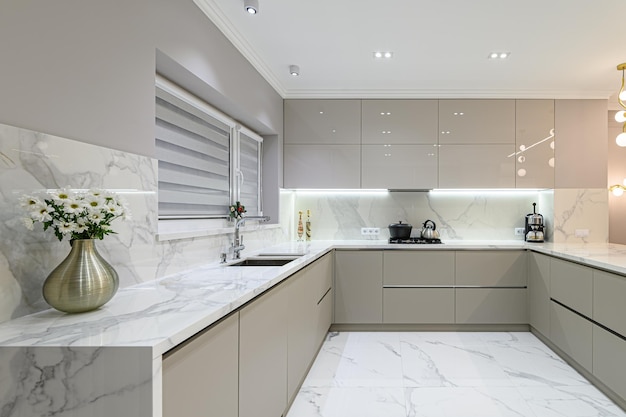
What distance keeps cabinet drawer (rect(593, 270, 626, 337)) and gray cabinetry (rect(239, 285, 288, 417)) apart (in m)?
2.02

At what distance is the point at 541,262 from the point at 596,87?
6.28 feet

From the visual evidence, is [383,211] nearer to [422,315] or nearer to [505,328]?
[422,315]

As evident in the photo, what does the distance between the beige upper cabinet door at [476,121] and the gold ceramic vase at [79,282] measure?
11.5ft

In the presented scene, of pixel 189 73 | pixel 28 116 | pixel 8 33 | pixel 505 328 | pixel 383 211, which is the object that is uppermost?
pixel 189 73

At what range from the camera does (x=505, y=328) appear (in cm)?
357

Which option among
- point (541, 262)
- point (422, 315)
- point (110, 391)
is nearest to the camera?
point (110, 391)

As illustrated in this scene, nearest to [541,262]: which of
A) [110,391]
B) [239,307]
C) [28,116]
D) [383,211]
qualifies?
[383,211]

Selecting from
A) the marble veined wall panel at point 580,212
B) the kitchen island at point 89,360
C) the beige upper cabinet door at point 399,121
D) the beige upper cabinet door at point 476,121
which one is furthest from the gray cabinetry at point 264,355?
the marble veined wall panel at point 580,212

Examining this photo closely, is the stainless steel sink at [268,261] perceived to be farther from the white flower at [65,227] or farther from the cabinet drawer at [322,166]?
the white flower at [65,227]

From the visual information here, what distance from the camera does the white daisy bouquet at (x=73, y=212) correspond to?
3.28ft

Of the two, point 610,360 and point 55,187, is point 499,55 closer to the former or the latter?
point 610,360

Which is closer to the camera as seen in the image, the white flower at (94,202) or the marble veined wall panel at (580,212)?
the white flower at (94,202)

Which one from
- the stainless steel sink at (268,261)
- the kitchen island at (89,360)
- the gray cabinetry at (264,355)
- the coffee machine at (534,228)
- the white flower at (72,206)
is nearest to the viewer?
the kitchen island at (89,360)

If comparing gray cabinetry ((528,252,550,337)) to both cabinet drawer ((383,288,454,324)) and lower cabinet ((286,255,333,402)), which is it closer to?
cabinet drawer ((383,288,454,324))
